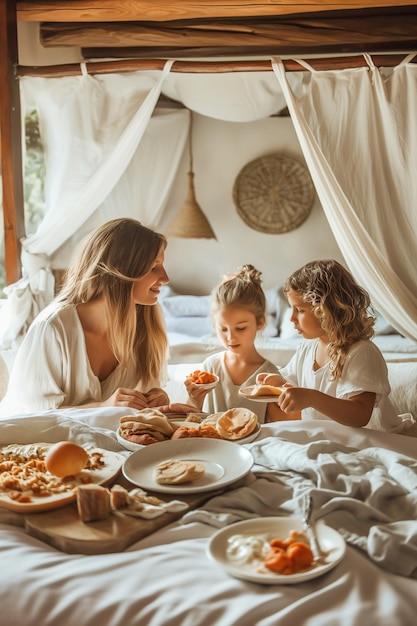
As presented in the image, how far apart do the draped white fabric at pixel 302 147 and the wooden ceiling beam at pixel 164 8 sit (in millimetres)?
319

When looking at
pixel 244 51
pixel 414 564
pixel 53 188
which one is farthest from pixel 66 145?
pixel 414 564

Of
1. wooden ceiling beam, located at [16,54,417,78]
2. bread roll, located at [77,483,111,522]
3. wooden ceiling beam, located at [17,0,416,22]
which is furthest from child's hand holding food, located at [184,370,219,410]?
wooden ceiling beam, located at [17,0,416,22]

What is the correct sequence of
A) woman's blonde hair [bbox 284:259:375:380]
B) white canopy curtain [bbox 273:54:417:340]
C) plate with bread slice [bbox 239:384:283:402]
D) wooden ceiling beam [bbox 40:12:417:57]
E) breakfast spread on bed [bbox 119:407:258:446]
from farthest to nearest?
wooden ceiling beam [bbox 40:12:417:57]
white canopy curtain [bbox 273:54:417:340]
woman's blonde hair [bbox 284:259:375:380]
plate with bread slice [bbox 239:384:283:402]
breakfast spread on bed [bbox 119:407:258:446]

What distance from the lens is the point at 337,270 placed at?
7.44 ft

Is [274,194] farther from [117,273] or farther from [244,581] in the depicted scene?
[244,581]

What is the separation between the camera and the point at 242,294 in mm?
2486

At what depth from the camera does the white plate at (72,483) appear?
126 centimetres

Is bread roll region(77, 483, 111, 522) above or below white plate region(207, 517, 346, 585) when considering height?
above

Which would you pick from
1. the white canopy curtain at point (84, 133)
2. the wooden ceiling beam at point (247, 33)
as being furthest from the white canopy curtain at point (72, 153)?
the wooden ceiling beam at point (247, 33)

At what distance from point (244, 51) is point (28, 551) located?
3.57 meters

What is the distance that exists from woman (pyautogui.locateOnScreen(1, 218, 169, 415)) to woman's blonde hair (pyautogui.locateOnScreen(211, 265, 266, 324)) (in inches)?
9.1

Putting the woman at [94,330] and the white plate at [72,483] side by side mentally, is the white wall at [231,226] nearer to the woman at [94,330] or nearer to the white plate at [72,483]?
the woman at [94,330]

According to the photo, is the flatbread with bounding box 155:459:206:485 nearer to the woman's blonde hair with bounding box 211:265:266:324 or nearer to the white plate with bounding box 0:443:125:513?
the white plate with bounding box 0:443:125:513

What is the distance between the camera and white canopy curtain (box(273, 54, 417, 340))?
3029mm
